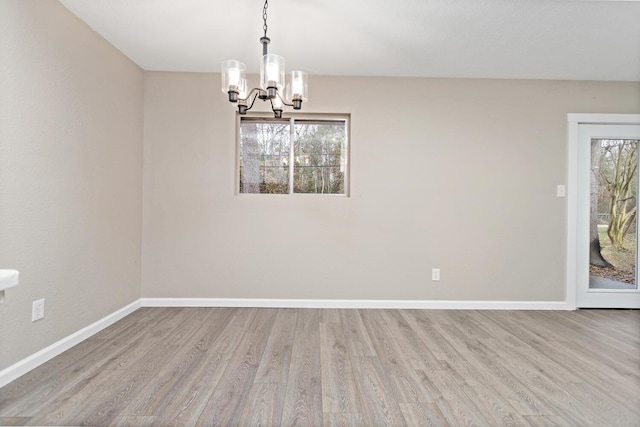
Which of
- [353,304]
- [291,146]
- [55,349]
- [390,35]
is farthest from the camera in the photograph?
[291,146]

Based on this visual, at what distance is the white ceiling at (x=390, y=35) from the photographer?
2.32 metres

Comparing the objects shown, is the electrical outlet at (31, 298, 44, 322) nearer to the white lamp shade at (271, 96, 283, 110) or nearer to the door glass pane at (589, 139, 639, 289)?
the white lamp shade at (271, 96, 283, 110)

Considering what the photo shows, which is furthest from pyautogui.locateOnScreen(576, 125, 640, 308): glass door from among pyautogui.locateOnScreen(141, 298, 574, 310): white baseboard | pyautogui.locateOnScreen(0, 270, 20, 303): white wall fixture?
pyautogui.locateOnScreen(0, 270, 20, 303): white wall fixture

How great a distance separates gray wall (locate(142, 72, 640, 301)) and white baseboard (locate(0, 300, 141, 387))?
1.79ft

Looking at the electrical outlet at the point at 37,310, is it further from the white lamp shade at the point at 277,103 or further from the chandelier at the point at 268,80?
the white lamp shade at the point at 277,103

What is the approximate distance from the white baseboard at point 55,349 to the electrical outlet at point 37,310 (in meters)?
0.23

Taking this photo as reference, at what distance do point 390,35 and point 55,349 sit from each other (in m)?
3.37

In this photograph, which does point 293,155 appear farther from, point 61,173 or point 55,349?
point 55,349

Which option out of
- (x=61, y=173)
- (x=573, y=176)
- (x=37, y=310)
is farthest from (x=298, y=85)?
(x=573, y=176)

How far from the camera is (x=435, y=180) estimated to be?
3502 millimetres

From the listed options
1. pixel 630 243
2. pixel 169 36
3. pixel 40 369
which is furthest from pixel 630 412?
pixel 169 36

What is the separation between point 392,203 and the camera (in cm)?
349

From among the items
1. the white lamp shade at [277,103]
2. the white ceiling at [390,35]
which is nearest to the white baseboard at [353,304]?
the white lamp shade at [277,103]

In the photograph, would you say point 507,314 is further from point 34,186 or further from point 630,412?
point 34,186
